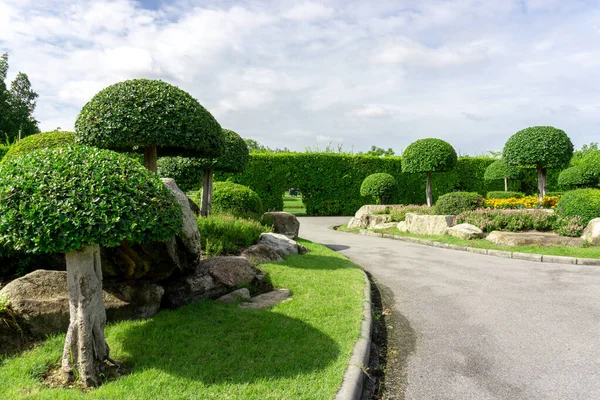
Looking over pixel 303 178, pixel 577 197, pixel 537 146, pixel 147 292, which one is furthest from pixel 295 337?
pixel 303 178

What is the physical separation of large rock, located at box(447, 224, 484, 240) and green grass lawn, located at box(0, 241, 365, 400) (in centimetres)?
765

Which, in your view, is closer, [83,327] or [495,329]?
[83,327]

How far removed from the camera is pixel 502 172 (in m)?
23.2

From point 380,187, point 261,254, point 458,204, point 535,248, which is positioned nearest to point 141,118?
point 261,254

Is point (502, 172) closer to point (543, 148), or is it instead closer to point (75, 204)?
point (543, 148)

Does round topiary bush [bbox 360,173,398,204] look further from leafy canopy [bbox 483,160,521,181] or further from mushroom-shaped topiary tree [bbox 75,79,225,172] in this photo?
mushroom-shaped topiary tree [bbox 75,79,225,172]

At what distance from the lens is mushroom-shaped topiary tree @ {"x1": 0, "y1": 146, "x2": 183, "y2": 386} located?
299cm

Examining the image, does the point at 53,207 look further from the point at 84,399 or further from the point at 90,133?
the point at 90,133

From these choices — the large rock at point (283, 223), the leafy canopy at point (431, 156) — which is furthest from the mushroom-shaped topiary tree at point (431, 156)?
the large rock at point (283, 223)

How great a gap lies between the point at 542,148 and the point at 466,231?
624 centimetres

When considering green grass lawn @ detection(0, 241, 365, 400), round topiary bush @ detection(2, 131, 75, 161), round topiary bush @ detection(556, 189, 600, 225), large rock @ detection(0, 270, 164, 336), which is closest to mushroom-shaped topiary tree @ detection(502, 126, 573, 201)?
round topiary bush @ detection(556, 189, 600, 225)

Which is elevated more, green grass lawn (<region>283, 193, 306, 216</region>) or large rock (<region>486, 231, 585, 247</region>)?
green grass lawn (<region>283, 193, 306, 216</region>)

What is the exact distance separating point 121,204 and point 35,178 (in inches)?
29.4

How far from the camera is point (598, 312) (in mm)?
5324
